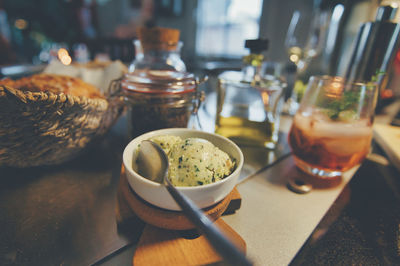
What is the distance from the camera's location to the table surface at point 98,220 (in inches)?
11.8

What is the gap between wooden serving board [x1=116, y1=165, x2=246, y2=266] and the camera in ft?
0.90

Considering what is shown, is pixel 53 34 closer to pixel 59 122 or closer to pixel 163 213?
pixel 59 122

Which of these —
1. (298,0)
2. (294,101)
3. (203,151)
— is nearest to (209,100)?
(294,101)

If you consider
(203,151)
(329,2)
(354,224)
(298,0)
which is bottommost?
(354,224)

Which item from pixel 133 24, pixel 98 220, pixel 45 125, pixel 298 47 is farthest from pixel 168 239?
pixel 133 24

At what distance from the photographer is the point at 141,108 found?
49 centimetres

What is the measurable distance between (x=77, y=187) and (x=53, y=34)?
14.2 ft

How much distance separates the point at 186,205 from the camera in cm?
23

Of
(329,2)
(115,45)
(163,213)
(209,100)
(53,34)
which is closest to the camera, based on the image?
(163,213)

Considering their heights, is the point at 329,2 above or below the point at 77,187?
above

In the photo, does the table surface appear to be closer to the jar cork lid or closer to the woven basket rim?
the woven basket rim

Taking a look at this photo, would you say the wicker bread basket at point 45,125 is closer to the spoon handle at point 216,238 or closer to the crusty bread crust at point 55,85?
the crusty bread crust at point 55,85

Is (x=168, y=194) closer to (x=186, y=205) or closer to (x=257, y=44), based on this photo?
(x=186, y=205)

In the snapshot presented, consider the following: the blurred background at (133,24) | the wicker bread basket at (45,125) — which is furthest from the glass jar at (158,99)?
the blurred background at (133,24)
